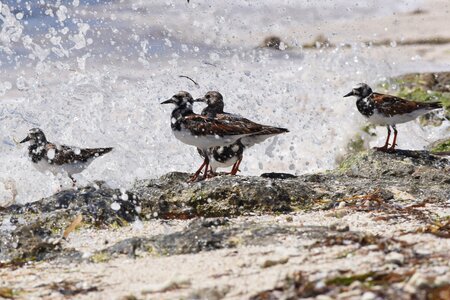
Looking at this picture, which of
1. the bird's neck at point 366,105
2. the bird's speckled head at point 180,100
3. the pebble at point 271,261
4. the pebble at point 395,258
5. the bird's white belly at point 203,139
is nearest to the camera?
the pebble at point 395,258

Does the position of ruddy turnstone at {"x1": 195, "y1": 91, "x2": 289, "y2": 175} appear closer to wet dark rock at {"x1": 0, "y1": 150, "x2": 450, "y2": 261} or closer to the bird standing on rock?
the bird standing on rock

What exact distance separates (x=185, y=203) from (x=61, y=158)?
143 inches

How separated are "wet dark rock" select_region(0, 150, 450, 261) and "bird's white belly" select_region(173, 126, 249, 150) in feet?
1.54

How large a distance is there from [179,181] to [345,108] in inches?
328

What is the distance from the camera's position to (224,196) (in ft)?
26.6

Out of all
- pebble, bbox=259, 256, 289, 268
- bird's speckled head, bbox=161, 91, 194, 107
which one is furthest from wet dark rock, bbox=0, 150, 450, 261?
bird's speckled head, bbox=161, 91, 194, 107

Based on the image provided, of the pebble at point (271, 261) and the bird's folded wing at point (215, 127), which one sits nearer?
the pebble at point (271, 261)

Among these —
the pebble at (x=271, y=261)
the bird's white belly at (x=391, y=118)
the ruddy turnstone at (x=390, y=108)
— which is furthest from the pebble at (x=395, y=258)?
the bird's white belly at (x=391, y=118)

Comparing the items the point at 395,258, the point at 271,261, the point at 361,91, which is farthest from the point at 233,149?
the point at 395,258

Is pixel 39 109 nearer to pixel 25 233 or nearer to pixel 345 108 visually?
pixel 345 108

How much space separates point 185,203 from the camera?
818cm

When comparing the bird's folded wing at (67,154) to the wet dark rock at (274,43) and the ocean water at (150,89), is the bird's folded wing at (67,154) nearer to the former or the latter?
the ocean water at (150,89)

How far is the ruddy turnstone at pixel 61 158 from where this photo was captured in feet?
37.0

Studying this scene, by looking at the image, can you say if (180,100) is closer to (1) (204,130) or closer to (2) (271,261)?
(1) (204,130)
